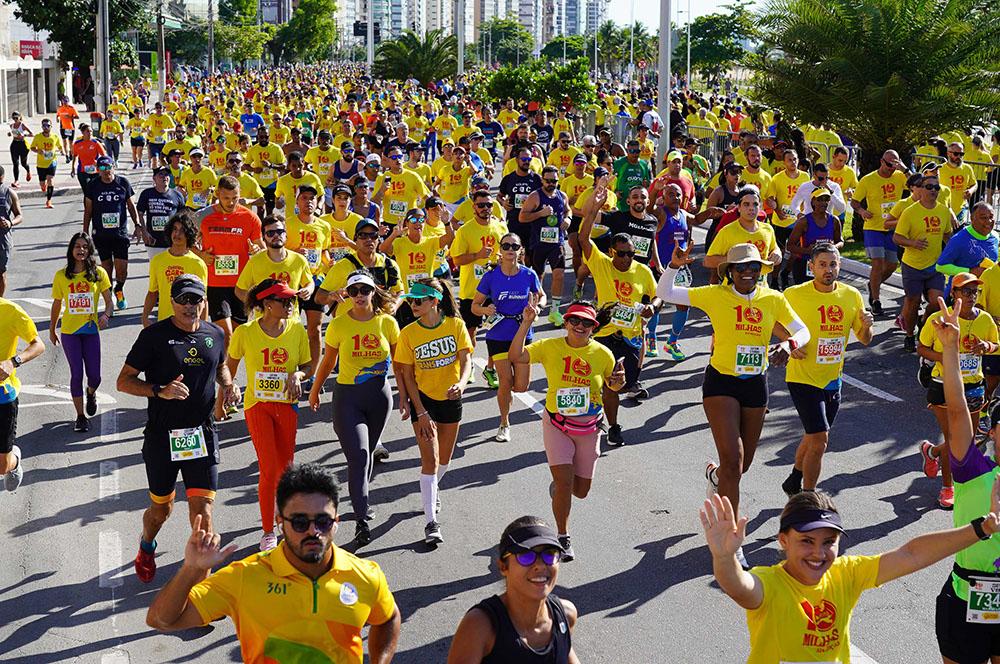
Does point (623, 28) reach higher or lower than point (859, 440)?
higher

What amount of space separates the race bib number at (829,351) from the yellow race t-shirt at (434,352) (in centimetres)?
227

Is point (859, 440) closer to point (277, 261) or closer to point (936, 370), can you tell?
point (936, 370)

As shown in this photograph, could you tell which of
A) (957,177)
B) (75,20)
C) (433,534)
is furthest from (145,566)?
(75,20)

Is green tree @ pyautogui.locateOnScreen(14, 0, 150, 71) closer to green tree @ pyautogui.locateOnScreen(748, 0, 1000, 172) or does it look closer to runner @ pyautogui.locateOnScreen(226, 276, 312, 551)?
green tree @ pyautogui.locateOnScreen(748, 0, 1000, 172)

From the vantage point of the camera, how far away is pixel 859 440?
10727 millimetres

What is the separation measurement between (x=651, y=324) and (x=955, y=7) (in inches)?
393

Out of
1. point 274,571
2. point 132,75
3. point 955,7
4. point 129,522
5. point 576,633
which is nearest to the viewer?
point 274,571

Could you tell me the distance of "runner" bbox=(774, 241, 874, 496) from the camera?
874cm

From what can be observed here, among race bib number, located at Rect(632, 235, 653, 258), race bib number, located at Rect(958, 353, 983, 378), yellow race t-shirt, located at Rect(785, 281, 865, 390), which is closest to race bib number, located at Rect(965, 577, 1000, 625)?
yellow race t-shirt, located at Rect(785, 281, 865, 390)

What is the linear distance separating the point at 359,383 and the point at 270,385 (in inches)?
22.1

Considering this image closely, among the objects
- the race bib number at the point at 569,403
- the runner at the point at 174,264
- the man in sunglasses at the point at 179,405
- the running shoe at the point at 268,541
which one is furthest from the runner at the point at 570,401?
the runner at the point at 174,264

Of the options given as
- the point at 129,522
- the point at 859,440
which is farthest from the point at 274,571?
the point at 859,440

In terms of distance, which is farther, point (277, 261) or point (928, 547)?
point (277, 261)

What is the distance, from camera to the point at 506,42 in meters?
142
